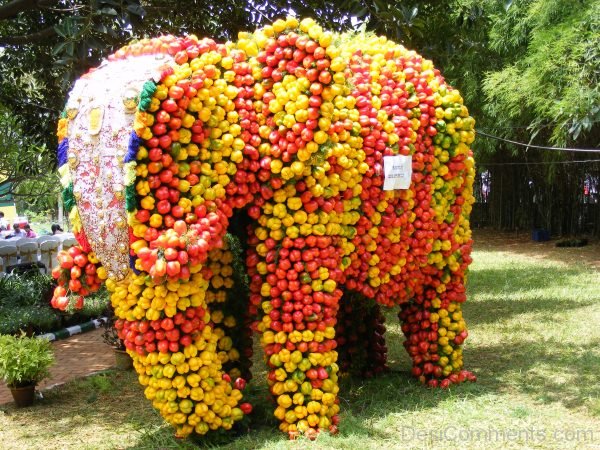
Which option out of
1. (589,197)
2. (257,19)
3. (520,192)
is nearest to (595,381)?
(257,19)

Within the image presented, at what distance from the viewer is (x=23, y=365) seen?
18.2 feet

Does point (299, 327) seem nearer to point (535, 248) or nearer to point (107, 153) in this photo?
point (107, 153)

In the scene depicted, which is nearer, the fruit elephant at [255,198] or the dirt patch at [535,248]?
the fruit elephant at [255,198]

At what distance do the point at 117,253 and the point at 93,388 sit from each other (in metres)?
2.86

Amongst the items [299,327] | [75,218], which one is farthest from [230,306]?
[75,218]

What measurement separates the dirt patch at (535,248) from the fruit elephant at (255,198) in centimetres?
865

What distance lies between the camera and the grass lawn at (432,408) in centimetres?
419

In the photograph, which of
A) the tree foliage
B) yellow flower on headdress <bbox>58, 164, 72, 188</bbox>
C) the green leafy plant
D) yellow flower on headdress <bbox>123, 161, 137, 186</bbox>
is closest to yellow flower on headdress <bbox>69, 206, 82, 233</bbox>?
yellow flower on headdress <bbox>58, 164, 72, 188</bbox>

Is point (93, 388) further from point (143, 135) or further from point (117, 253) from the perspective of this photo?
point (143, 135)

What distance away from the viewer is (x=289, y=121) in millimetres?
3961

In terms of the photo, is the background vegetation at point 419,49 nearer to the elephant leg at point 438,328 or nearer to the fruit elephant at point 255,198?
the fruit elephant at point 255,198

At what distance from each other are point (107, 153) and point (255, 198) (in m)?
0.91

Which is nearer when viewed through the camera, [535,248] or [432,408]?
[432,408]

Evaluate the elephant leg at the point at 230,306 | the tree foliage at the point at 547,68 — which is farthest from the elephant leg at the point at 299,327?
the tree foliage at the point at 547,68
